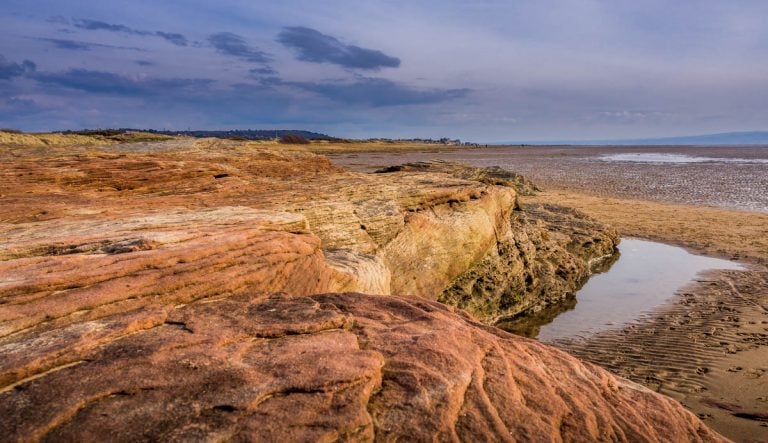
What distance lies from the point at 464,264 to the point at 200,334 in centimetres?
866

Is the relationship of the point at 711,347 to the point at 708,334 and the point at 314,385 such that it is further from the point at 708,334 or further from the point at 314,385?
the point at 314,385

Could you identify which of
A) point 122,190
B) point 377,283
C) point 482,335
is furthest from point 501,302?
point 122,190

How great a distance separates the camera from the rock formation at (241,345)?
12.8 feet

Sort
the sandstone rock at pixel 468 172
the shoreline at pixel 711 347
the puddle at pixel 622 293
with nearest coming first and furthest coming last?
the shoreline at pixel 711 347 → the puddle at pixel 622 293 → the sandstone rock at pixel 468 172

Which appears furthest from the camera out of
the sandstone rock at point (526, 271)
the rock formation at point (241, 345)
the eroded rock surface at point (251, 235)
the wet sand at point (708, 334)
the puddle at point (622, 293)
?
the sandstone rock at point (526, 271)

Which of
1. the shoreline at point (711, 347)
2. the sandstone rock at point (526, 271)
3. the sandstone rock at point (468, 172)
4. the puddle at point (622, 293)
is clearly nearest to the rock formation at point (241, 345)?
the shoreline at point (711, 347)

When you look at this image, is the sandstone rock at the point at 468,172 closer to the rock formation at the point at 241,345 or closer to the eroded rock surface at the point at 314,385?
the rock formation at the point at 241,345

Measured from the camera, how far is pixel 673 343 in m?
10.3

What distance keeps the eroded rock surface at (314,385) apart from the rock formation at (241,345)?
0.02m

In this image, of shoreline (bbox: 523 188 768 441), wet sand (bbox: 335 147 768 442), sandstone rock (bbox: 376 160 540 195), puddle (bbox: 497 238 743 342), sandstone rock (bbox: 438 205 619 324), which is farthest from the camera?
sandstone rock (bbox: 376 160 540 195)

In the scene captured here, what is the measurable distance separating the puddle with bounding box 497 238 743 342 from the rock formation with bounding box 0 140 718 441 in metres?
4.87

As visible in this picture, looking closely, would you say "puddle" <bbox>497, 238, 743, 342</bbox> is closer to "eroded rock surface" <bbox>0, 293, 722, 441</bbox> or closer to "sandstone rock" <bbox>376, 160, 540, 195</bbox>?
"sandstone rock" <bbox>376, 160, 540, 195</bbox>

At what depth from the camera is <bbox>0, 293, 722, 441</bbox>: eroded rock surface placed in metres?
3.78

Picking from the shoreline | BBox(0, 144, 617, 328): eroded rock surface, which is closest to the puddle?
the shoreline
